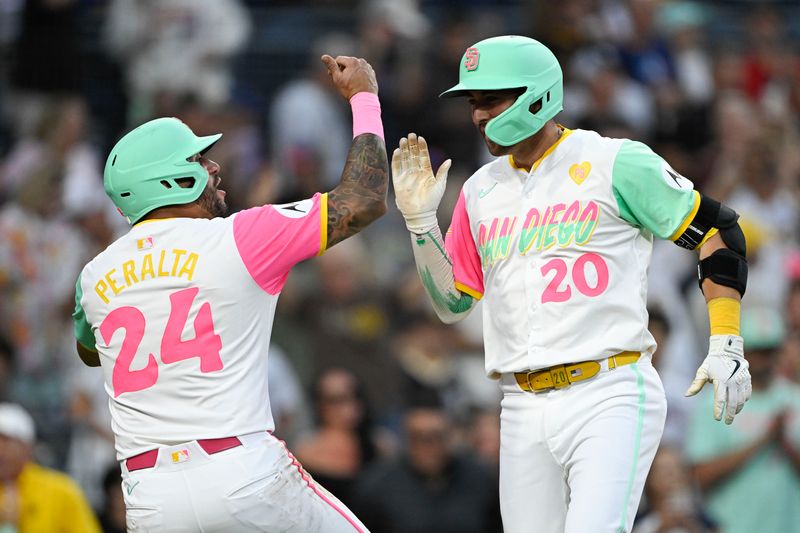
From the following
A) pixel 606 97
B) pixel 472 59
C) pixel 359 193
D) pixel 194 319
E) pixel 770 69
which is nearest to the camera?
pixel 194 319

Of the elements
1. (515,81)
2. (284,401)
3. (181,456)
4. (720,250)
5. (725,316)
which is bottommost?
(284,401)

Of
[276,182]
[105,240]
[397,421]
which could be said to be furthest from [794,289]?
[105,240]

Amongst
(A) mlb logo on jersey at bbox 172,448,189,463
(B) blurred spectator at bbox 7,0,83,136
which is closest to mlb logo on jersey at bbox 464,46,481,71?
(A) mlb logo on jersey at bbox 172,448,189,463

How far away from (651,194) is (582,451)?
3.73 feet

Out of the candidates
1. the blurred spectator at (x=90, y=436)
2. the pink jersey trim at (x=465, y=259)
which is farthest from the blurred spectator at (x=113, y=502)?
the pink jersey trim at (x=465, y=259)

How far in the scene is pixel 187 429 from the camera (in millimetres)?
5840

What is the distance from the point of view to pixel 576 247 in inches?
248

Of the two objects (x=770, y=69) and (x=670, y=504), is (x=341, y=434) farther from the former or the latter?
(x=770, y=69)

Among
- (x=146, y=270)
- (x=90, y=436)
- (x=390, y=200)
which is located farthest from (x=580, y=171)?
(x=390, y=200)

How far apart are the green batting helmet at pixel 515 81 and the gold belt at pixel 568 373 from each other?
1.03m

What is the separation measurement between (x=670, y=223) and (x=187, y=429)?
220 cm

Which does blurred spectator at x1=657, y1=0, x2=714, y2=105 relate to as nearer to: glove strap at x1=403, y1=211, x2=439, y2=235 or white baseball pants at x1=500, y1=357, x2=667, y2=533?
glove strap at x1=403, y1=211, x2=439, y2=235

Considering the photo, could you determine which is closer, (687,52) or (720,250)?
(720,250)

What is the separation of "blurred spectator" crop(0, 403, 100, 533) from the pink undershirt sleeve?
13.1 feet
